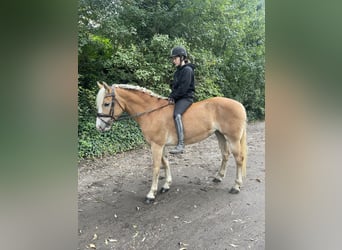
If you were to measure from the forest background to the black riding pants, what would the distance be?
2.33 metres

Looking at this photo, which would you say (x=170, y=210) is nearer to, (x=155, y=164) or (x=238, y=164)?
(x=155, y=164)

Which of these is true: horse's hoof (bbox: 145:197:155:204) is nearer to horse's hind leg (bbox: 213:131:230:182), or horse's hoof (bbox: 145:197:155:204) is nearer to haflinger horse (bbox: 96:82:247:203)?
haflinger horse (bbox: 96:82:247:203)

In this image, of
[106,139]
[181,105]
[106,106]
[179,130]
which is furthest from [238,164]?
[106,139]

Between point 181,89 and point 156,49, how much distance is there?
3.42 metres

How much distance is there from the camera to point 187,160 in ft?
A: 18.9

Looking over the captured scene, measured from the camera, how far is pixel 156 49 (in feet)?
22.7

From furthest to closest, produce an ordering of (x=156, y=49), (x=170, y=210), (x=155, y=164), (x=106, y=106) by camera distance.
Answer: (x=156, y=49), (x=155, y=164), (x=106, y=106), (x=170, y=210)

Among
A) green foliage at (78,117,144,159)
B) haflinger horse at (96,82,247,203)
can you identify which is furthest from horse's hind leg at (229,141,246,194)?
green foliage at (78,117,144,159)

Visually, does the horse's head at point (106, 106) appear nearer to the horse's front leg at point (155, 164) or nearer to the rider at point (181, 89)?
the horse's front leg at point (155, 164)

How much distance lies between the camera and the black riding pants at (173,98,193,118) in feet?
12.4

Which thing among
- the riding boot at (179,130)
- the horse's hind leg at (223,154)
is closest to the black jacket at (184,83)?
the riding boot at (179,130)

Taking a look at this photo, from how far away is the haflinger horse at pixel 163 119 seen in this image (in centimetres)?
363
